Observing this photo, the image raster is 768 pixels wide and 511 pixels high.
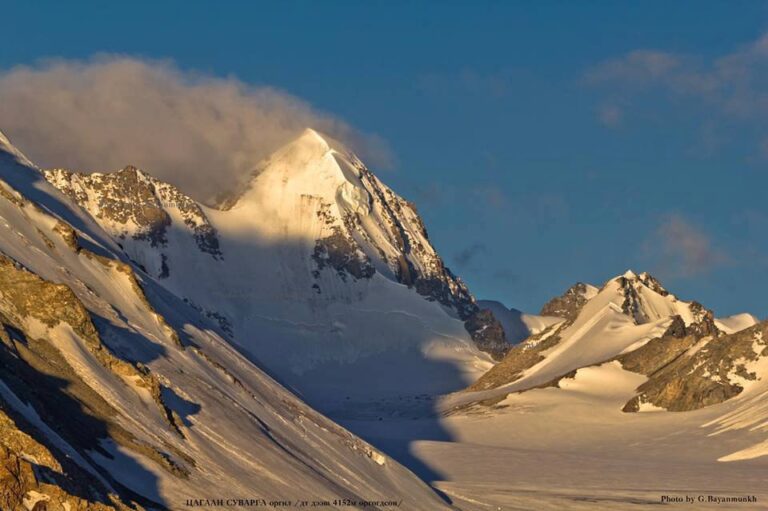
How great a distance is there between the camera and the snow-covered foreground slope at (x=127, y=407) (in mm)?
47656

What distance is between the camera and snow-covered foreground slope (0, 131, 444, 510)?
156 ft

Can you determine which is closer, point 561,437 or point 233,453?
point 233,453

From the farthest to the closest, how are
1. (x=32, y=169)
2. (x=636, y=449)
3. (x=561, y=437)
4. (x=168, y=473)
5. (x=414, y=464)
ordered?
1. (x=561, y=437)
2. (x=636, y=449)
3. (x=414, y=464)
4. (x=32, y=169)
5. (x=168, y=473)

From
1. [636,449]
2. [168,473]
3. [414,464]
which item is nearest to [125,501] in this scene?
[168,473]

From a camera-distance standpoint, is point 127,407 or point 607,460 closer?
point 127,407

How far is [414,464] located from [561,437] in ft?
184

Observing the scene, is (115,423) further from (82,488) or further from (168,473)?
(82,488)

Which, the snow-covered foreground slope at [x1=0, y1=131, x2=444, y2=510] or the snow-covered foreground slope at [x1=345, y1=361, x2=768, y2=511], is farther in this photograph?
the snow-covered foreground slope at [x1=345, y1=361, x2=768, y2=511]

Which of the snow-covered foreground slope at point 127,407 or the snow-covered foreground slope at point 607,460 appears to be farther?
the snow-covered foreground slope at point 607,460

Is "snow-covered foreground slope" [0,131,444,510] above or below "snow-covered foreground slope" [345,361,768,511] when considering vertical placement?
below

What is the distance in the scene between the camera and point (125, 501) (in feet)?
155

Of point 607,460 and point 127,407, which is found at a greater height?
point 607,460

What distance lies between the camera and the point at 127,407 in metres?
60.4

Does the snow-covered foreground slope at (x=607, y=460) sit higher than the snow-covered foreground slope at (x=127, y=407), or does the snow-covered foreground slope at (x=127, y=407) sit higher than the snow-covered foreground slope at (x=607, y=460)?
the snow-covered foreground slope at (x=607, y=460)
